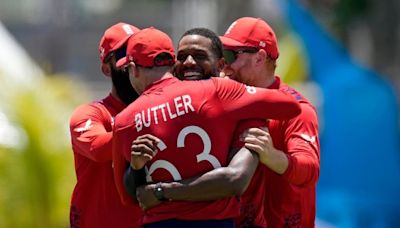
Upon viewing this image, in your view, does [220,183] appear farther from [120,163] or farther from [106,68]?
[106,68]

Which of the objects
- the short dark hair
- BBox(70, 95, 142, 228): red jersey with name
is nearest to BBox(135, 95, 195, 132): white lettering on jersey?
the short dark hair

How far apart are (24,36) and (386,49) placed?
38.6ft

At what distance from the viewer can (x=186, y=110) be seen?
726 centimetres

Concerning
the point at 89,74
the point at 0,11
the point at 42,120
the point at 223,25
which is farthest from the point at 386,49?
the point at 42,120

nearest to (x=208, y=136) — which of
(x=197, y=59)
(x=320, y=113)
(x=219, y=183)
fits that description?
(x=219, y=183)

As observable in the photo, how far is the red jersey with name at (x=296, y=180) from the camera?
7.70 meters

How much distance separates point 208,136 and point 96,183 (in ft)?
4.16

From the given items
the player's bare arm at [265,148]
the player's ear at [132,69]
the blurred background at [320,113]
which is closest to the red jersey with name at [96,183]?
the player's ear at [132,69]

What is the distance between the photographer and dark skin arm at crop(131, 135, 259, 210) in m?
7.17

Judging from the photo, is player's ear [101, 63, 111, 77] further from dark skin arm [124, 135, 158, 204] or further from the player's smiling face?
dark skin arm [124, 135, 158, 204]

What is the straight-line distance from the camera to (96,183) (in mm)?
8320

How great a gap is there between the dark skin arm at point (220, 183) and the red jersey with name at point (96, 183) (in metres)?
0.98

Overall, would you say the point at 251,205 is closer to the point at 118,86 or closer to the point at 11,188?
Answer: the point at 118,86

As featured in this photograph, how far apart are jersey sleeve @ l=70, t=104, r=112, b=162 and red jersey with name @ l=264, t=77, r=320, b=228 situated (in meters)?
0.86
